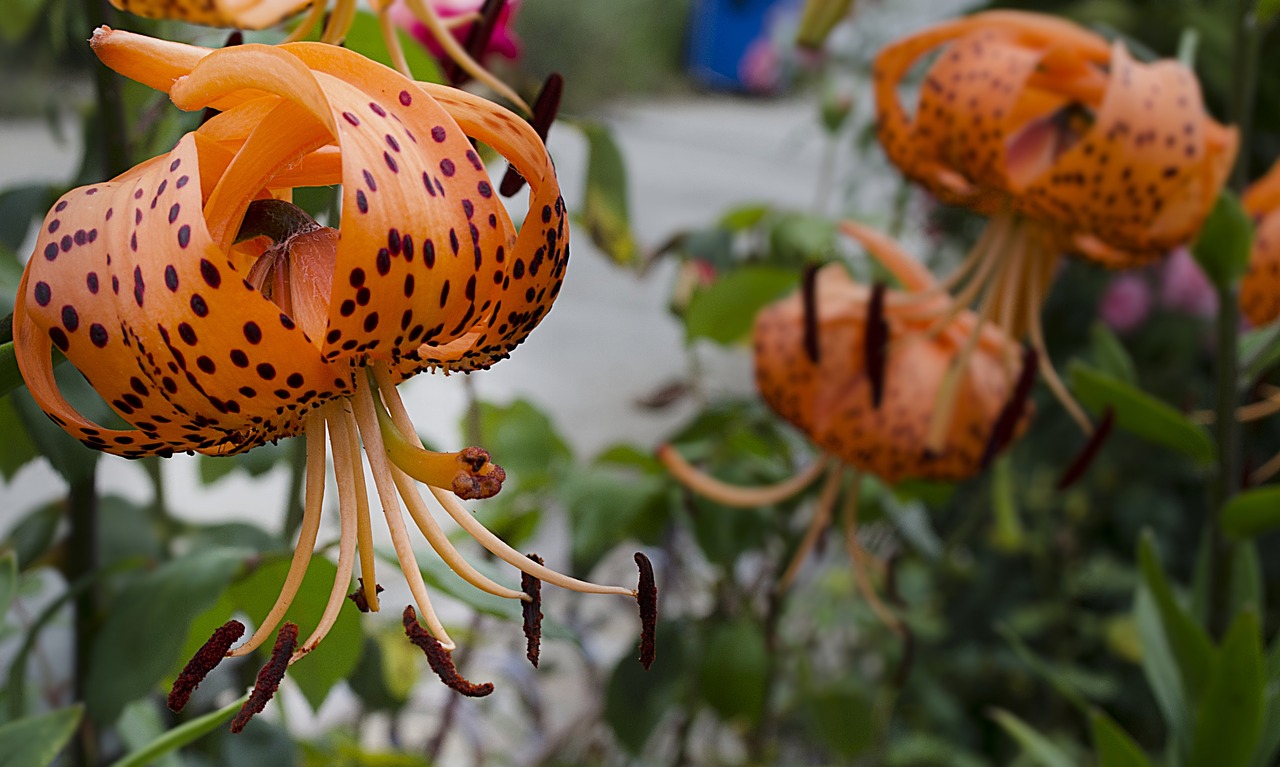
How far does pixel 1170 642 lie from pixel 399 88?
1.90ft

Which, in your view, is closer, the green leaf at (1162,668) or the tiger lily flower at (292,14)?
the tiger lily flower at (292,14)

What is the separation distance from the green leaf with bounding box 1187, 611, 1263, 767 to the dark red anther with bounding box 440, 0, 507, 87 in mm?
440

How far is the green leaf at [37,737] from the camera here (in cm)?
37

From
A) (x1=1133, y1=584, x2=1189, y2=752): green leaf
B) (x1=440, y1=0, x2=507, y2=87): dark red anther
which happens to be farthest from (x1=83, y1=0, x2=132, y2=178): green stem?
(x1=1133, y1=584, x2=1189, y2=752): green leaf

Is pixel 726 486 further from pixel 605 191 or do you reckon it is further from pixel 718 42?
pixel 718 42

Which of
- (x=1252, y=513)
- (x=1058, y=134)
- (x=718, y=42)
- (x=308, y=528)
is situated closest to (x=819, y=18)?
(x=1058, y=134)

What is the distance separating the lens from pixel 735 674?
A: 0.77 m

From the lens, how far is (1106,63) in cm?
60

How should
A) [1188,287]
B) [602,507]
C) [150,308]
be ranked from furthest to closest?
[1188,287], [602,507], [150,308]

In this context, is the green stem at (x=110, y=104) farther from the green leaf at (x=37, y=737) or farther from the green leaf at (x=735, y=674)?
the green leaf at (x=735, y=674)

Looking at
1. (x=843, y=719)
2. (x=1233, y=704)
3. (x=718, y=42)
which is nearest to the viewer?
(x=1233, y=704)

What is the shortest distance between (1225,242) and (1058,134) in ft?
0.35

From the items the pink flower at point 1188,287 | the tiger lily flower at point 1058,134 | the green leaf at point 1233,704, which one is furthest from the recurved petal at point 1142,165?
the pink flower at point 1188,287

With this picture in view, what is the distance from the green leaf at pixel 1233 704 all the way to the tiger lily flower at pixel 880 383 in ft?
0.51
